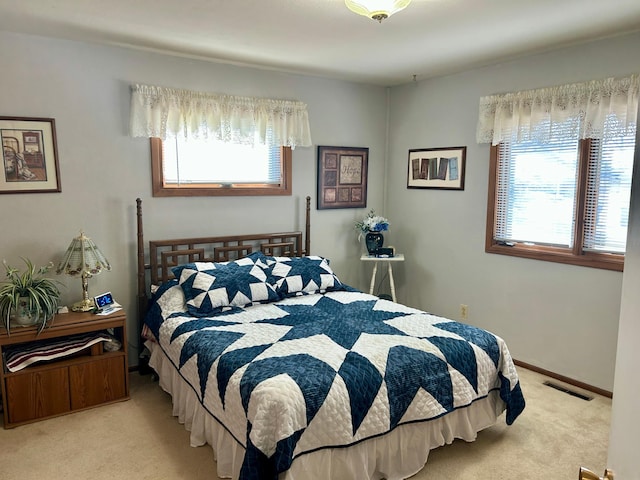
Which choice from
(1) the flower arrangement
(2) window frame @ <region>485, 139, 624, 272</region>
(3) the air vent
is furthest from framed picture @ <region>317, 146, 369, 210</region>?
(3) the air vent

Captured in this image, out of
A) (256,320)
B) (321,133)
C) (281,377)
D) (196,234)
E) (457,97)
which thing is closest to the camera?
(281,377)

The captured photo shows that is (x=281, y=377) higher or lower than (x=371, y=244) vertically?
lower

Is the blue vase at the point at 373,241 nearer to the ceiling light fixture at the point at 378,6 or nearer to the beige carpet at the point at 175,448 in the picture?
the beige carpet at the point at 175,448

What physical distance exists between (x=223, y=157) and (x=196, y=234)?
688mm

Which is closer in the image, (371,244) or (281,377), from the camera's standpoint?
(281,377)

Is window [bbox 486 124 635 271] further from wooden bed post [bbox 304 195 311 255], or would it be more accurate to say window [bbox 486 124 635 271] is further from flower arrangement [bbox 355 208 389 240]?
wooden bed post [bbox 304 195 311 255]

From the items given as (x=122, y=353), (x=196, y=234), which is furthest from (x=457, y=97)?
(x=122, y=353)

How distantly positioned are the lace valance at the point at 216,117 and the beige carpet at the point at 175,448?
1984 mm

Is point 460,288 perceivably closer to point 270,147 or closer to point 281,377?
point 270,147

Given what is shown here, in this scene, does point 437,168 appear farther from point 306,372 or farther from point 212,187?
point 306,372

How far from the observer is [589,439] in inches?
108

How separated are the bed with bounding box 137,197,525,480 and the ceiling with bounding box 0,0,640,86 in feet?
4.07

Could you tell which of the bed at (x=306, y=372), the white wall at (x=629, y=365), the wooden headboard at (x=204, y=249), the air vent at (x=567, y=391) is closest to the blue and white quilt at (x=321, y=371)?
the bed at (x=306, y=372)

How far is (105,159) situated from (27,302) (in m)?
1.13
